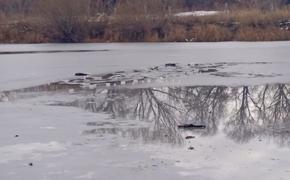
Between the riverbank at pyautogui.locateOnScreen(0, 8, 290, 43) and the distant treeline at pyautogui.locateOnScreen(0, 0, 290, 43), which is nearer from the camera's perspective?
the riverbank at pyautogui.locateOnScreen(0, 8, 290, 43)

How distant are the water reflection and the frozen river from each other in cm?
2

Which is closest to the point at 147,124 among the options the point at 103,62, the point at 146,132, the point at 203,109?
the point at 146,132

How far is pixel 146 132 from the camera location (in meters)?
10.6

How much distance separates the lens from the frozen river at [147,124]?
27.1 ft

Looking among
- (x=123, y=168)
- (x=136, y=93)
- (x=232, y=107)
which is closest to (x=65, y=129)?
(x=123, y=168)

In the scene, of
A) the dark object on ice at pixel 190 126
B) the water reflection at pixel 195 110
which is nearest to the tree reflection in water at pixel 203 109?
the water reflection at pixel 195 110

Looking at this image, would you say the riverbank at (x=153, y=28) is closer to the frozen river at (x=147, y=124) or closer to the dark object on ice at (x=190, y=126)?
the frozen river at (x=147, y=124)

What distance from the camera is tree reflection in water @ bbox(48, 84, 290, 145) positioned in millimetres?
10570

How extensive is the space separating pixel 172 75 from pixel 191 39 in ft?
75.7

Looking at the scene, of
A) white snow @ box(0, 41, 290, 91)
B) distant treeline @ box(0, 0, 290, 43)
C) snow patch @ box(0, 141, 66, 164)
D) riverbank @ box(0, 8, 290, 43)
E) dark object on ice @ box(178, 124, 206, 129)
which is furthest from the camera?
distant treeline @ box(0, 0, 290, 43)

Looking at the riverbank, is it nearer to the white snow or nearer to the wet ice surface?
the white snow

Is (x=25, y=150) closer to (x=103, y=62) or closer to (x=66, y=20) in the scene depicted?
(x=103, y=62)

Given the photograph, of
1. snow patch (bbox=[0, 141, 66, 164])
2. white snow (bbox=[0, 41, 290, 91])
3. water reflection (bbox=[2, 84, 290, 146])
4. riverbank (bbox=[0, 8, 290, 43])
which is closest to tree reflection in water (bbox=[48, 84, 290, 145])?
water reflection (bbox=[2, 84, 290, 146])

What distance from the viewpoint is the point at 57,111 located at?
511 inches
